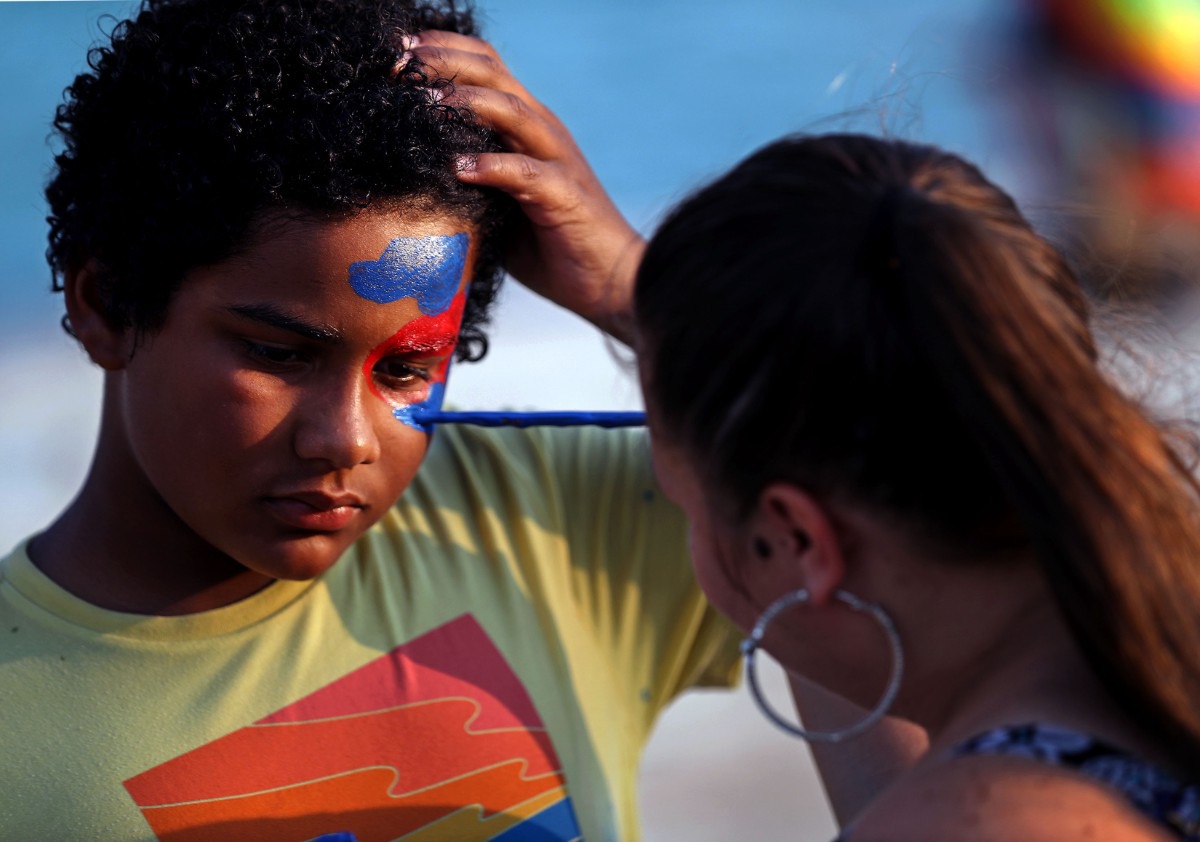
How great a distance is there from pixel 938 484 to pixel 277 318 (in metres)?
0.76

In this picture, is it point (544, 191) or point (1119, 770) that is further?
point (544, 191)

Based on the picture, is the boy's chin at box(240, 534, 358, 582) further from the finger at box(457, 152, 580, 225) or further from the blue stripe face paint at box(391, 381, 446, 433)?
the finger at box(457, 152, 580, 225)

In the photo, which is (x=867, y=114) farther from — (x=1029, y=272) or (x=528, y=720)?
(x=528, y=720)

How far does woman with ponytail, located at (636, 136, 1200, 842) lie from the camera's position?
39.8 inches

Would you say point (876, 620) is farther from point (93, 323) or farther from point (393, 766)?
point (93, 323)

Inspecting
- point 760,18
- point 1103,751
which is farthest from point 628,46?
point 1103,751

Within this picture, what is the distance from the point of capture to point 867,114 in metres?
1.42

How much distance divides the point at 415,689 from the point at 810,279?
78cm

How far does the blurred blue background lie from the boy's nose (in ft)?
1.00

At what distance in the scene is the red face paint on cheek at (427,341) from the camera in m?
1.53

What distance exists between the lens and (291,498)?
4.91 ft

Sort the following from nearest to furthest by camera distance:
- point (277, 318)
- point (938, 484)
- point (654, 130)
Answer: point (938, 484), point (277, 318), point (654, 130)

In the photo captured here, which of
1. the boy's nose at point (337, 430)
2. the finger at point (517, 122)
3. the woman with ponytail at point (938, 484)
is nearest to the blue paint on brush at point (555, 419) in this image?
the boy's nose at point (337, 430)

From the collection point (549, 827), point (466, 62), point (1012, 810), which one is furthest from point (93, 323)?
point (1012, 810)
